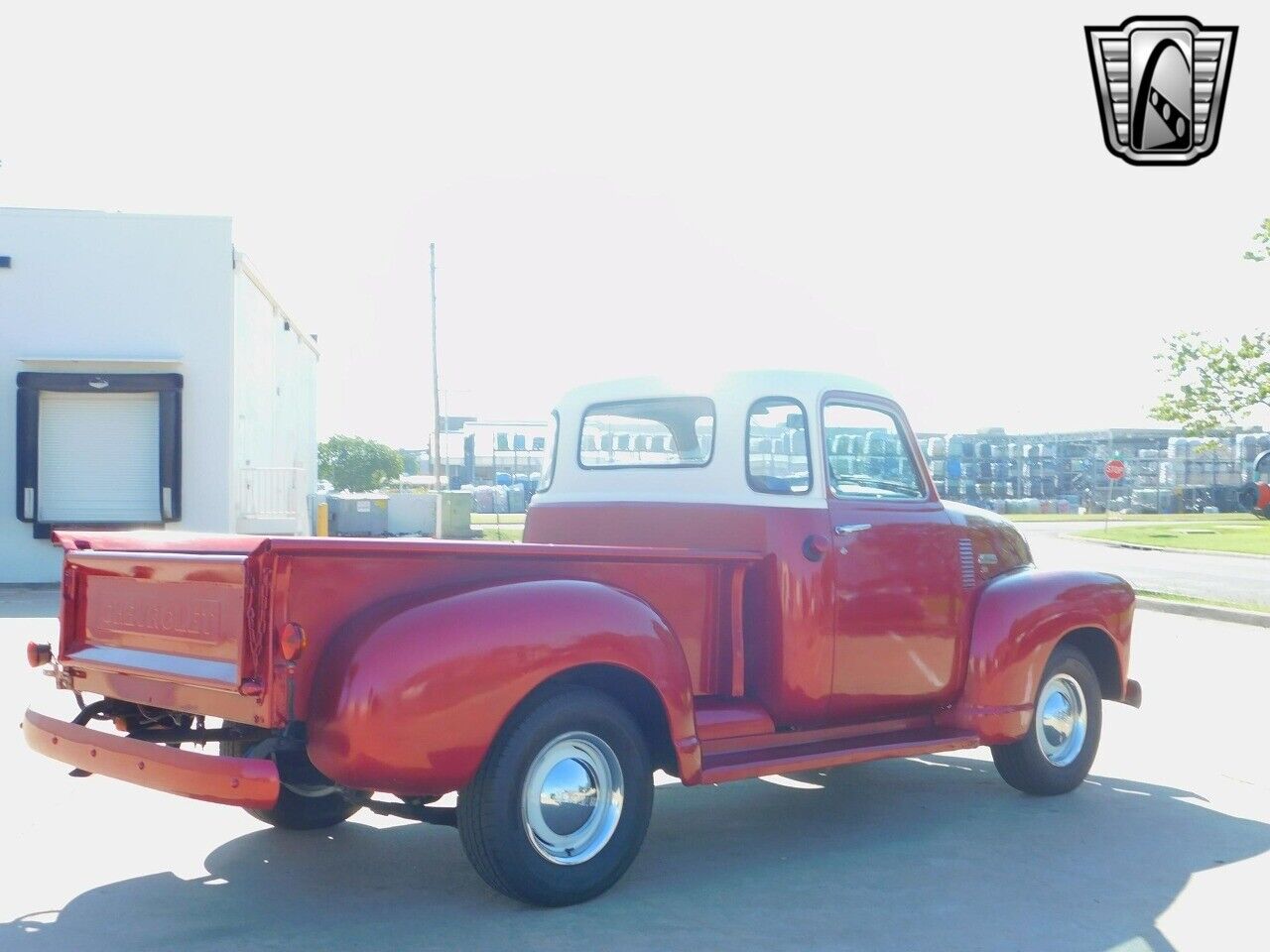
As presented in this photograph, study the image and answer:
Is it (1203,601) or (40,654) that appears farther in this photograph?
(1203,601)

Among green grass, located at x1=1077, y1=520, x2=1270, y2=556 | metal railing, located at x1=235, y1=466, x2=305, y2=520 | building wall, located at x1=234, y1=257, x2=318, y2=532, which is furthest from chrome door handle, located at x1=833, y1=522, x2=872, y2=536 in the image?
green grass, located at x1=1077, y1=520, x2=1270, y2=556

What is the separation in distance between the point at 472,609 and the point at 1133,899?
8.76 ft

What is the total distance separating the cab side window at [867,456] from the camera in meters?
6.30

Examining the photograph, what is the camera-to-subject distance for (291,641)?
4.39 metres

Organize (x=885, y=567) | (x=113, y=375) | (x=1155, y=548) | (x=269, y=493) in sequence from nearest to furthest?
(x=885, y=567), (x=113, y=375), (x=269, y=493), (x=1155, y=548)

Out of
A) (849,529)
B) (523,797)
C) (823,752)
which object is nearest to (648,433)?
(849,529)

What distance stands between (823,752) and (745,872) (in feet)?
2.04

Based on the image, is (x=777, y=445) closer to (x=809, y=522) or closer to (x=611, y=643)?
(x=809, y=522)

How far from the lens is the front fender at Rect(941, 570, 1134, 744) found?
21.2 feet

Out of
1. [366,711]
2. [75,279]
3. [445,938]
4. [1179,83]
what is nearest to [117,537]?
[366,711]

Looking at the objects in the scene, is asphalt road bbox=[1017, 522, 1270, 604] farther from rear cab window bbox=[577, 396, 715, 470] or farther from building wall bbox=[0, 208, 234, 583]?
building wall bbox=[0, 208, 234, 583]

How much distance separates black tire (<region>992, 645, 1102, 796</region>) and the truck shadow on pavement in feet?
0.30

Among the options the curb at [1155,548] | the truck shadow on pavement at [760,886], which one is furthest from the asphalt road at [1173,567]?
the truck shadow on pavement at [760,886]

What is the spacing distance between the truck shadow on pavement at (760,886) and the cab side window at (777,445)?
5.15 ft
